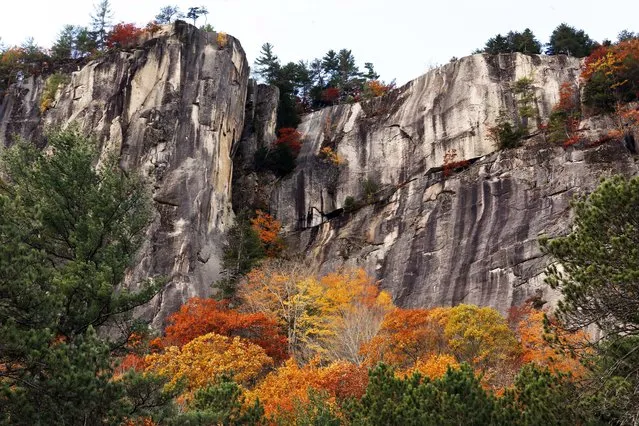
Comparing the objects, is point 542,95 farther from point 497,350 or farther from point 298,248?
point 497,350

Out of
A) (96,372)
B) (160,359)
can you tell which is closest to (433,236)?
(160,359)

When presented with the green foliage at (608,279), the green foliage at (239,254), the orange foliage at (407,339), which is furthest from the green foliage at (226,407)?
the green foliage at (239,254)

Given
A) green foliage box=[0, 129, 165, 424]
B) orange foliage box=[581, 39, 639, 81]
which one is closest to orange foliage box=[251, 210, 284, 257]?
orange foliage box=[581, 39, 639, 81]

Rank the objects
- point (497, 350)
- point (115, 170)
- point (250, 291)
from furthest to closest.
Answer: point (250, 291)
point (497, 350)
point (115, 170)

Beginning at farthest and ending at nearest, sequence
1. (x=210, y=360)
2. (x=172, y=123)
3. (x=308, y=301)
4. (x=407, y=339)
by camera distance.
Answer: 1. (x=172, y=123)
2. (x=308, y=301)
3. (x=407, y=339)
4. (x=210, y=360)

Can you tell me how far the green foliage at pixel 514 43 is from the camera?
49.9 meters

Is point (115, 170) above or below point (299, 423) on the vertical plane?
above

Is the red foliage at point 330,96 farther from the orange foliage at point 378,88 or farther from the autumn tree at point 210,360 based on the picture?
the autumn tree at point 210,360

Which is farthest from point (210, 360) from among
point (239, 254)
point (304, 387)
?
point (239, 254)

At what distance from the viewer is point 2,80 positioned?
165 ft

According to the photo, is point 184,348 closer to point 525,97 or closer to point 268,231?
point 268,231

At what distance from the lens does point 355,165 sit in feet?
151

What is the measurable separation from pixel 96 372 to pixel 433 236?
27.8 m

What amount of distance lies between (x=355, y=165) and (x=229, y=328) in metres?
20.8
